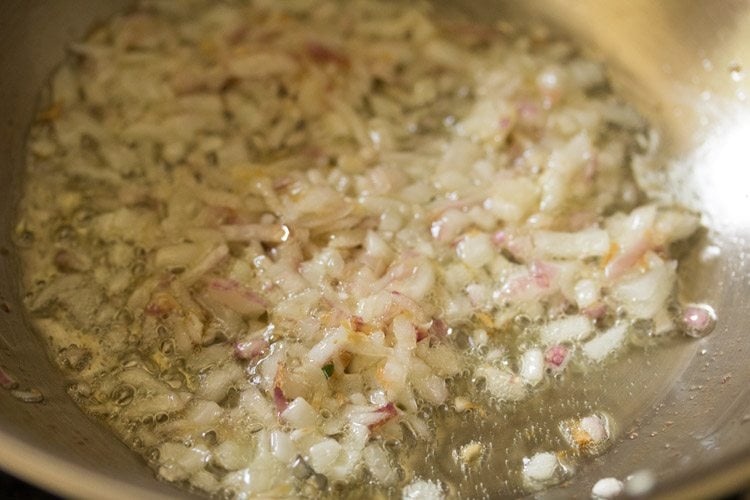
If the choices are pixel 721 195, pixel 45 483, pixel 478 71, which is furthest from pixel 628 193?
pixel 45 483

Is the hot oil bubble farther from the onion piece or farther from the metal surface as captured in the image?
the onion piece

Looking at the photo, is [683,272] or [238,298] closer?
[238,298]

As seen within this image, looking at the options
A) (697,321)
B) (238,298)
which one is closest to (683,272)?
(697,321)

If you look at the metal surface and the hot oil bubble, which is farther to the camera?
the hot oil bubble

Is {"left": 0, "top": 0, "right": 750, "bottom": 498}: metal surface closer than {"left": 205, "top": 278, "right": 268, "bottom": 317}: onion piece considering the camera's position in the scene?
Yes

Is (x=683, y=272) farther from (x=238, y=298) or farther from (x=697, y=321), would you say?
(x=238, y=298)

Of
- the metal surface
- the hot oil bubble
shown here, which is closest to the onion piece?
the metal surface

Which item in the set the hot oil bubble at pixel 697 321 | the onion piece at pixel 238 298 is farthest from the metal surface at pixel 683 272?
the onion piece at pixel 238 298

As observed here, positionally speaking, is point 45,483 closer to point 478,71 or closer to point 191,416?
point 191,416

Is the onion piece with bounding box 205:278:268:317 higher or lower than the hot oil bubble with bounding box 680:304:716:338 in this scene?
lower
